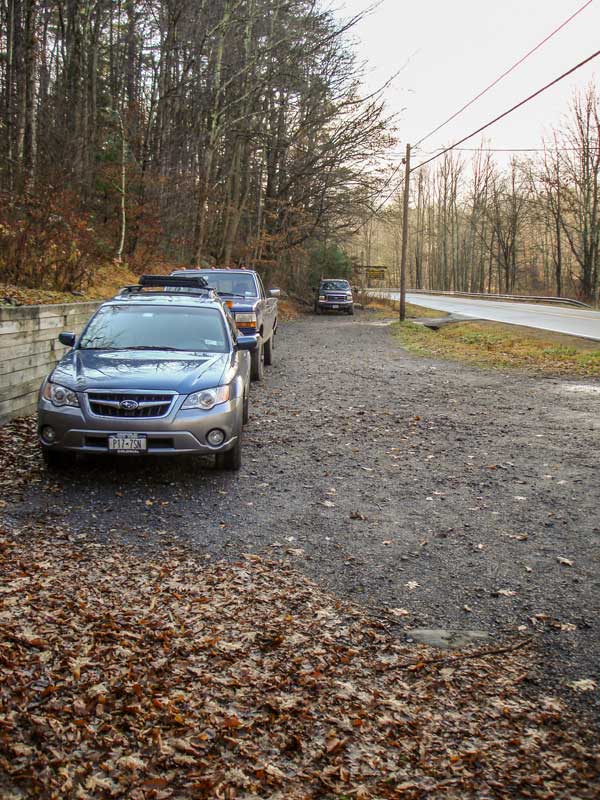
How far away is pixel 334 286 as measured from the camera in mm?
36594

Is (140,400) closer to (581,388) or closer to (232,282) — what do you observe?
(232,282)

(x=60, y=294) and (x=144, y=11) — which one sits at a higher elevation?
(x=144, y=11)

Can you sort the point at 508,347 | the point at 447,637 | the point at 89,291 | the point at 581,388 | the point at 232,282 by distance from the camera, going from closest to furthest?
the point at 447,637
the point at 581,388
the point at 232,282
the point at 89,291
the point at 508,347

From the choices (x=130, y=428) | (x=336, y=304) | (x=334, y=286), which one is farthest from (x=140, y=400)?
(x=334, y=286)

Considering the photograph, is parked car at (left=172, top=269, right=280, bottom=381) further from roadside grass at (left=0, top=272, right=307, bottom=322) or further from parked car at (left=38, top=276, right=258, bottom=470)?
parked car at (left=38, top=276, right=258, bottom=470)

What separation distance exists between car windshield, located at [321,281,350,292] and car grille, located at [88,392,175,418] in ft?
101

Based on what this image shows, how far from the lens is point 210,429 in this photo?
624 cm

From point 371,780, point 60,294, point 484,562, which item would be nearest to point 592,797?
point 371,780

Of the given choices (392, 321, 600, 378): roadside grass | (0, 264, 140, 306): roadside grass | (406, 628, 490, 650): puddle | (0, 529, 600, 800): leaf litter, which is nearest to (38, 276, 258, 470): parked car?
(0, 529, 600, 800): leaf litter

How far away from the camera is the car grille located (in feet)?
20.0

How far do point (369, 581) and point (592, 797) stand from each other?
2.04m

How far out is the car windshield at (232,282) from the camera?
1387 centimetres

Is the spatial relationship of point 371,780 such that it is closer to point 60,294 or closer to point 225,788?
point 225,788

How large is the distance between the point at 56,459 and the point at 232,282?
823 centimetres
